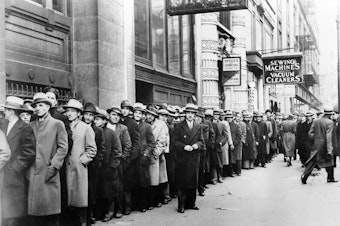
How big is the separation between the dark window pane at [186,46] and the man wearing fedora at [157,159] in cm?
894

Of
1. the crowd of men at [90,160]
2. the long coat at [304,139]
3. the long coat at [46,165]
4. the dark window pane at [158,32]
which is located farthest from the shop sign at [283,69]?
the long coat at [46,165]

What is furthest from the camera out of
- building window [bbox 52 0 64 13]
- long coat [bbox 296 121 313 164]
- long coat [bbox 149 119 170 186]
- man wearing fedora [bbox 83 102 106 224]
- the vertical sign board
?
the vertical sign board

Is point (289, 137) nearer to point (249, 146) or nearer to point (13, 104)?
point (249, 146)

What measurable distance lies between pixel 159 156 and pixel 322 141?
5075mm

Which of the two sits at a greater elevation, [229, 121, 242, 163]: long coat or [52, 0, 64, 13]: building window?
[52, 0, 64, 13]: building window

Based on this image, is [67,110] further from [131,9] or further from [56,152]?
[131,9]

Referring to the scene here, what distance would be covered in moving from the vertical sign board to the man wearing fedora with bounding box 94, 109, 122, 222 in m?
13.9

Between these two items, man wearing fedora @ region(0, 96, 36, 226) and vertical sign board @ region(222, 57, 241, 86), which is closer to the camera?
man wearing fedora @ region(0, 96, 36, 226)

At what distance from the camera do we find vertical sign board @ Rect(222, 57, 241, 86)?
21.6 meters

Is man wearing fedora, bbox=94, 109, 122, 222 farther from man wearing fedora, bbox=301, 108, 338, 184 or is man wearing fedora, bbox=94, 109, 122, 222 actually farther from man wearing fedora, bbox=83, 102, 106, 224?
man wearing fedora, bbox=301, 108, 338, 184

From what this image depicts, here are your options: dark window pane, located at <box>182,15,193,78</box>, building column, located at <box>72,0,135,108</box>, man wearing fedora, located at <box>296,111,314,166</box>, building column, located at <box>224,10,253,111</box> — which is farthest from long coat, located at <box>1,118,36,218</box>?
building column, located at <box>224,10,253,111</box>

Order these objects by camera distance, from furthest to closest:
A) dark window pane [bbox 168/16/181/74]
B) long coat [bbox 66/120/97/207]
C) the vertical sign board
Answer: the vertical sign board
dark window pane [bbox 168/16/181/74]
long coat [bbox 66/120/97/207]

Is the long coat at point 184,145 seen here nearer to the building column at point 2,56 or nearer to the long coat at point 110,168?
the long coat at point 110,168

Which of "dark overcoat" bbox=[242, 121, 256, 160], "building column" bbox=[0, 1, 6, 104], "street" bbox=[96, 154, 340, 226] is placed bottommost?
"street" bbox=[96, 154, 340, 226]
